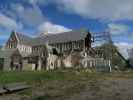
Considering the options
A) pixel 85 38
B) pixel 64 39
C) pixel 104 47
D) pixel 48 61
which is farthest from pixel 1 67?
pixel 104 47

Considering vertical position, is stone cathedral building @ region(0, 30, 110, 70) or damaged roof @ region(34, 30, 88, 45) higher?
damaged roof @ region(34, 30, 88, 45)

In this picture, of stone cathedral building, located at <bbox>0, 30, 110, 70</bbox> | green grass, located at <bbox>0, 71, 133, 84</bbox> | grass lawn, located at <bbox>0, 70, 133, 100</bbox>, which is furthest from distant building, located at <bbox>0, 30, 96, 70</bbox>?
grass lawn, located at <bbox>0, 70, 133, 100</bbox>

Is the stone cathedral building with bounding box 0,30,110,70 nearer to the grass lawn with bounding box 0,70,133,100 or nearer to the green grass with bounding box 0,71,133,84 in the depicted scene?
the green grass with bounding box 0,71,133,84

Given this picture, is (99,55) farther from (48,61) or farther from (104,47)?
(48,61)

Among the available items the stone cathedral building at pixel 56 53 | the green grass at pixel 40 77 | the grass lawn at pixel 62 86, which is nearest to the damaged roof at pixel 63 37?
the stone cathedral building at pixel 56 53

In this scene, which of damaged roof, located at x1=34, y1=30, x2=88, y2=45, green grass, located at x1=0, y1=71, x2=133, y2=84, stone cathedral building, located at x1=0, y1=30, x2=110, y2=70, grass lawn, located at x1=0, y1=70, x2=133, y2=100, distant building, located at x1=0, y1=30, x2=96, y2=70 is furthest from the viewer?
damaged roof, located at x1=34, y1=30, x2=88, y2=45

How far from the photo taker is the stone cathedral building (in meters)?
75.8

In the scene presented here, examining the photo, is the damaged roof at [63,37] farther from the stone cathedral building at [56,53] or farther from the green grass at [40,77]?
the green grass at [40,77]

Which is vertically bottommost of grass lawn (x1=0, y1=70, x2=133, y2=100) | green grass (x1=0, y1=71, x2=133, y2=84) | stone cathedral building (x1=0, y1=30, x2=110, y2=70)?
grass lawn (x1=0, y1=70, x2=133, y2=100)

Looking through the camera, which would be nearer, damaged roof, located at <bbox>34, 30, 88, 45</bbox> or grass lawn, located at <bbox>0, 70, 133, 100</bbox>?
grass lawn, located at <bbox>0, 70, 133, 100</bbox>

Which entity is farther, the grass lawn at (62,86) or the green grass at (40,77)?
the green grass at (40,77)

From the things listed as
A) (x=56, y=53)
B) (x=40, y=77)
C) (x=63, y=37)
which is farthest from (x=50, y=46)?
(x=40, y=77)

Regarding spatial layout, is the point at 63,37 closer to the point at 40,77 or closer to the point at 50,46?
the point at 50,46

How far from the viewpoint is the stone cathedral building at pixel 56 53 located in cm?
7575
